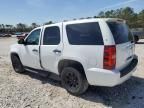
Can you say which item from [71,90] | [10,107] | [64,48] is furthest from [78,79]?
[10,107]

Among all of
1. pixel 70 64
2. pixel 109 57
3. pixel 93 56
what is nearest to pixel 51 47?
pixel 70 64

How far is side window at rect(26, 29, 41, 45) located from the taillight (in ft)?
8.85

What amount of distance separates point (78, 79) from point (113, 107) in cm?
108

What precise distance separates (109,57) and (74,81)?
1293 mm

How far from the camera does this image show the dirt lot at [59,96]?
4.87 meters

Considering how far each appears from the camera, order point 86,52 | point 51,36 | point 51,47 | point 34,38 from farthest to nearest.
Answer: point 34,38
point 51,36
point 51,47
point 86,52

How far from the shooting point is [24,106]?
4.82 metres

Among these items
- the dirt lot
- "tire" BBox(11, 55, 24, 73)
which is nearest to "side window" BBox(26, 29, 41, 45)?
"tire" BBox(11, 55, 24, 73)

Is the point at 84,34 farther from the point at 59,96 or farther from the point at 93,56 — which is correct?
the point at 59,96

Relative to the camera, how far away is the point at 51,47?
579cm

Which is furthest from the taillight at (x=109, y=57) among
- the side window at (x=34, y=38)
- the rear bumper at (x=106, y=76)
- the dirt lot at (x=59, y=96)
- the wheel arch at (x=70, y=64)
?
the side window at (x=34, y=38)

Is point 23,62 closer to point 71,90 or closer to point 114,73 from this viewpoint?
point 71,90

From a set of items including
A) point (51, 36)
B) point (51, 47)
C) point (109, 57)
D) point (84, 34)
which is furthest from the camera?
point (51, 36)

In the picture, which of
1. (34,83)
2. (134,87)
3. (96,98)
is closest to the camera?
(96,98)
